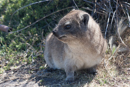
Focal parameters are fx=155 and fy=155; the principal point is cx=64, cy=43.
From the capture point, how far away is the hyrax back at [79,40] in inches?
124

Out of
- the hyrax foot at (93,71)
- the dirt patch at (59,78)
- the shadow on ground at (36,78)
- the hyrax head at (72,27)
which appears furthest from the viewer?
the hyrax foot at (93,71)

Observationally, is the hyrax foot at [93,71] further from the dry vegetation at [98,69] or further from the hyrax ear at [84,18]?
the hyrax ear at [84,18]

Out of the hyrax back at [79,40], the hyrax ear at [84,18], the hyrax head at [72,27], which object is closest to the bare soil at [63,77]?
the hyrax back at [79,40]

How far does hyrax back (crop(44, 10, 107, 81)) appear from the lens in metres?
3.14

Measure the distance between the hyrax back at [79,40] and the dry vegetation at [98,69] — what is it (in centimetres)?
37

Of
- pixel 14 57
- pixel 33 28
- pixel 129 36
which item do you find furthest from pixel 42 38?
pixel 129 36

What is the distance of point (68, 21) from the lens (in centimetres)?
319

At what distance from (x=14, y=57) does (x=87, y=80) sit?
8.37ft

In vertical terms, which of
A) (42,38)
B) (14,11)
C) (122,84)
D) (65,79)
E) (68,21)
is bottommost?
(122,84)

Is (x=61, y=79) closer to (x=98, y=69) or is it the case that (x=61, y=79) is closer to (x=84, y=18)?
(x=98, y=69)

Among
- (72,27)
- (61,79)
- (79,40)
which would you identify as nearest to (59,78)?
(61,79)

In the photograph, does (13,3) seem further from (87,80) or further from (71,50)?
(87,80)

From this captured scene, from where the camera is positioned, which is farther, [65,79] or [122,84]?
Answer: [65,79]

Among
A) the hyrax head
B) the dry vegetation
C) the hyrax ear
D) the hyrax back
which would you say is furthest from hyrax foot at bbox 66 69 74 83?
the hyrax ear
